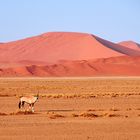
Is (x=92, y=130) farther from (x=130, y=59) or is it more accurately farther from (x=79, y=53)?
(x=79, y=53)

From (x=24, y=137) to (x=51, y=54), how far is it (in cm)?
13718

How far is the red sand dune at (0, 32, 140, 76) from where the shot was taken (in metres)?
113

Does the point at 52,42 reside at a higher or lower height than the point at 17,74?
higher

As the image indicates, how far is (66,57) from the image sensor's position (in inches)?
5758

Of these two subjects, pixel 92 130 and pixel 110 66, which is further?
pixel 110 66

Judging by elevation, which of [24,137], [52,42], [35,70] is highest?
[52,42]

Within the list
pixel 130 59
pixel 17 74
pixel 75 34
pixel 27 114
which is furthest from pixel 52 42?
pixel 27 114

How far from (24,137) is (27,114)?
6.48 m

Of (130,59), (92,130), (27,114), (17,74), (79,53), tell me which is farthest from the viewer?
(79,53)

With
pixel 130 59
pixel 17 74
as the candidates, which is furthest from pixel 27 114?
pixel 130 59

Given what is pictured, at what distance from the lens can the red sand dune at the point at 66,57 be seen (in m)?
113

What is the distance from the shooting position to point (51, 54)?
151 meters

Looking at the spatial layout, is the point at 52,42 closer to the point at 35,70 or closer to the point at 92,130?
the point at 35,70

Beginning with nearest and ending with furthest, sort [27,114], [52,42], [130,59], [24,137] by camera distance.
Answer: [24,137]
[27,114]
[130,59]
[52,42]
